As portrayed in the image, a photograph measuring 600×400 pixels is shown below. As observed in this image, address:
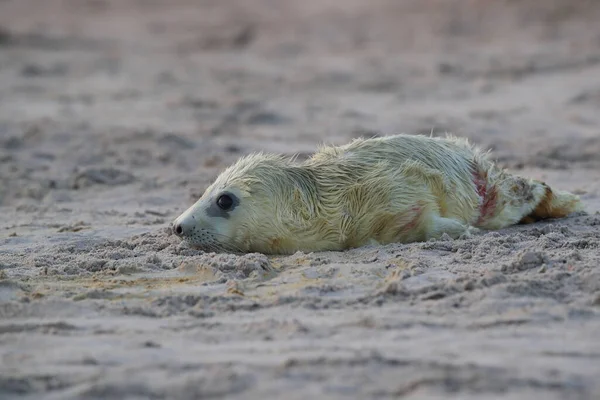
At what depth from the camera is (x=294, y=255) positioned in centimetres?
571

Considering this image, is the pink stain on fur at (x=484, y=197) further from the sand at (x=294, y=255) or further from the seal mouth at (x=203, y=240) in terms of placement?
the seal mouth at (x=203, y=240)

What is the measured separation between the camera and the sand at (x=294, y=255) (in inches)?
155

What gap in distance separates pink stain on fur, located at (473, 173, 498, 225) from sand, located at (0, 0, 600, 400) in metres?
0.22

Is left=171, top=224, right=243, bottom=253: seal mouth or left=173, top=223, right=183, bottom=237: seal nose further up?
left=173, top=223, right=183, bottom=237: seal nose

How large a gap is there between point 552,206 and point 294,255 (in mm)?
1855

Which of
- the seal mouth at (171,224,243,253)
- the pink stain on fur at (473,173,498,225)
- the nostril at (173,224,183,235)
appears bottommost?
the seal mouth at (171,224,243,253)

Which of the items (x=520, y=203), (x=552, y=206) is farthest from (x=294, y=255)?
(x=552, y=206)

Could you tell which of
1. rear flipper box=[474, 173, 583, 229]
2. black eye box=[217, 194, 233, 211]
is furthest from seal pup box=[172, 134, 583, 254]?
rear flipper box=[474, 173, 583, 229]

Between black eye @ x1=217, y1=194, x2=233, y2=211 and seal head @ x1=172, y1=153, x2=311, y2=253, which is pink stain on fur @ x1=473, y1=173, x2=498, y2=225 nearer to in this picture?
seal head @ x1=172, y1=153, x2=311, y2=253

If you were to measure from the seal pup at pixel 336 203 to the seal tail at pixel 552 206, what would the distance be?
19.9 inches

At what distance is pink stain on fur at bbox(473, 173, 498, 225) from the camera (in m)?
6.32

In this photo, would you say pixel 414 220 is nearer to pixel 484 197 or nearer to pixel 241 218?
pixel 484 197

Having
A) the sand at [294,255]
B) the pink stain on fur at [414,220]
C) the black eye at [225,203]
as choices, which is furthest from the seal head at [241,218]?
the pink stain on fur at [414,220]

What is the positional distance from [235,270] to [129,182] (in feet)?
10.6
